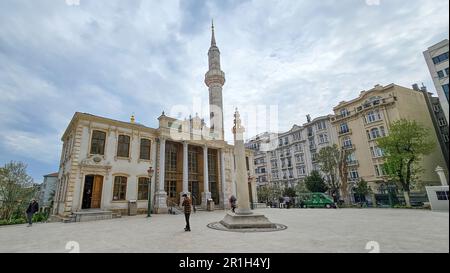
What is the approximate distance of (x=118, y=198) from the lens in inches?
730

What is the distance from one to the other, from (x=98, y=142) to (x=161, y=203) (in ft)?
25.3

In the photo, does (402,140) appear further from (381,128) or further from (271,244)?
(271,244)

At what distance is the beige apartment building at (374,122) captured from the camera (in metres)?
29.9

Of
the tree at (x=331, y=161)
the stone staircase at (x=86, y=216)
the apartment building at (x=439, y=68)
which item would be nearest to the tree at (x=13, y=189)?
the stone staircase at (x=86, y=216)

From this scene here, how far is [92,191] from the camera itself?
18016mm

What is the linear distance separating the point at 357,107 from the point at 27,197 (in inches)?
1898

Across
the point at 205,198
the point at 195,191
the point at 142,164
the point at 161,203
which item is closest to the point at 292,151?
the point at 195,191

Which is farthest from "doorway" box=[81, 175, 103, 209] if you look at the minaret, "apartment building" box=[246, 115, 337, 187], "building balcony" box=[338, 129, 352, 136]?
"building balcony" box=[338, 129, 352, 136]

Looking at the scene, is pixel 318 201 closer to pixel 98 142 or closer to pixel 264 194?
pixel 264 194

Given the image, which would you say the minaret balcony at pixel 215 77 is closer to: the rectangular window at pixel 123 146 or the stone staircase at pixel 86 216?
the rectangular window at pixel 123 146

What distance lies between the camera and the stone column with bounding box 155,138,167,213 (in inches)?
778

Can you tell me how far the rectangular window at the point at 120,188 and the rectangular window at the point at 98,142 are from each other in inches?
105

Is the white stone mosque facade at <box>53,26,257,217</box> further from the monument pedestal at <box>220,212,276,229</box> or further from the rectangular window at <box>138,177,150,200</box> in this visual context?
the monument pedestal at <box>220,212,276,229</box>

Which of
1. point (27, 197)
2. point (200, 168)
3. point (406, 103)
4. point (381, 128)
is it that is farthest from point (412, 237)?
point (27, 197)
